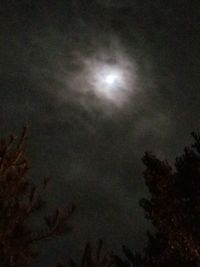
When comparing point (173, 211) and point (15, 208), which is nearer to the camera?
point (15, 208)

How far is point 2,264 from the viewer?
891cm

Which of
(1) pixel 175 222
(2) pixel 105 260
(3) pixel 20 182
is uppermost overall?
(1) pixel 175 222

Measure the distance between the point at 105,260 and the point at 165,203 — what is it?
7.22 metres

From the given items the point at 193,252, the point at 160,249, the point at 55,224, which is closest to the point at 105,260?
the point at 55,224

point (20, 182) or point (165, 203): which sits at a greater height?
point (165, 203)

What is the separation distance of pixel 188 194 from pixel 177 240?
175cm

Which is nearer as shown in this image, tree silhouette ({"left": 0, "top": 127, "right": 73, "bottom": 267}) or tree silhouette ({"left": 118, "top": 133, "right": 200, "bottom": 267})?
tree silhouette ({"left": 0, "top": 127, "right": 73, "bottom": 267})

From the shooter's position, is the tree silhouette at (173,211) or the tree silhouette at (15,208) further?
the tree silhouette at (173,211)

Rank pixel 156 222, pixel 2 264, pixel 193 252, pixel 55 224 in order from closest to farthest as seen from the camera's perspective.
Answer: pixel 2 264 < pixel 55 224 < pixel 193 252 < pixel 156 222

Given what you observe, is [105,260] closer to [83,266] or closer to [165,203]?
[83,266]

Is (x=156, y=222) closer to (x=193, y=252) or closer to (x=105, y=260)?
(x=193, y=252)

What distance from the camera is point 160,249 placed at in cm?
1789

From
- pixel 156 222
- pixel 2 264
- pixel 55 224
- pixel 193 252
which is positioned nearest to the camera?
pixel 2 264

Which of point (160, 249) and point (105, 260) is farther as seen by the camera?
point (160, 249)
